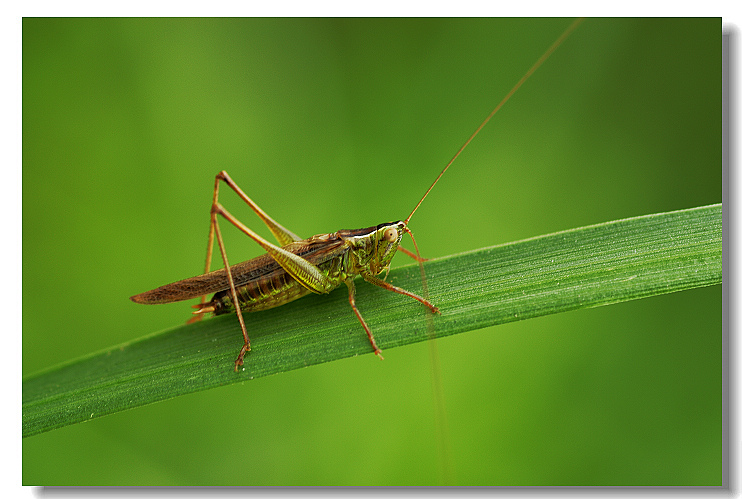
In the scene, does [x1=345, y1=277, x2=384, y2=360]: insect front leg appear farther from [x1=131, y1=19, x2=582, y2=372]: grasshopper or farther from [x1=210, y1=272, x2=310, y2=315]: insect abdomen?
[x1=210, y1=272, x2=310, y2=315]: insect abdomen

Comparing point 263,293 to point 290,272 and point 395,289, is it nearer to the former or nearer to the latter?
point 290,272

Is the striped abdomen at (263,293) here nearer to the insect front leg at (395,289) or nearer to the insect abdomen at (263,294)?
the insect abdomen at (263,294)

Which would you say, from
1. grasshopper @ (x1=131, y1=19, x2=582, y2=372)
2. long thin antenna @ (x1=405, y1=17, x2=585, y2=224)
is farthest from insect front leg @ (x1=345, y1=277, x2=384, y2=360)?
long thin antenna @ (x1=405, y1=17, x2=585, y2=224)

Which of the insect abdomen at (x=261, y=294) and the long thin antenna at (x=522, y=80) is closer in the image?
the insect abdomen at (x=261, y=294)

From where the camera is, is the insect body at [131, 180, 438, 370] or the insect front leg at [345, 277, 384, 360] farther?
the insect body at [131, 180, 438, 370]

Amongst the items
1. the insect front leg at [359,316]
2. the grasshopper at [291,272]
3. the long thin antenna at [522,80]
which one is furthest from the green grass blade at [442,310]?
the long thin antenna at [522,80]
